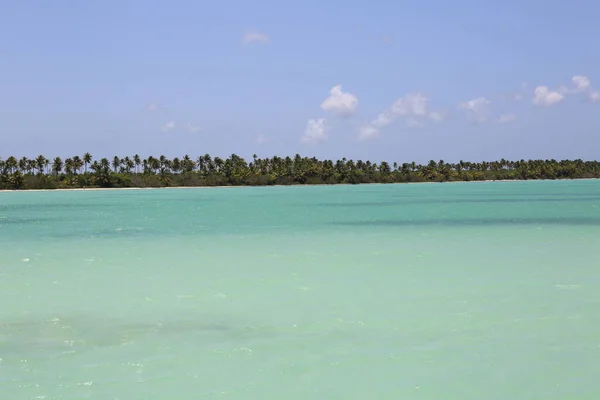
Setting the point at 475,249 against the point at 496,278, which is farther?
the point at 475,249

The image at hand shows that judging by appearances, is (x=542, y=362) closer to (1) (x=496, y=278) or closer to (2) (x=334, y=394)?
(2) (x=334, y=394)

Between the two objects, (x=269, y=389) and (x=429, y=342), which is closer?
(x=269, y=389)

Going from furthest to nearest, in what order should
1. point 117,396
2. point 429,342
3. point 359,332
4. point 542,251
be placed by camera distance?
1. point 542,251
2. point 359,332
3. point 429,342
4. point 117,396

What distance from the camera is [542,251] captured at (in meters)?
26.3

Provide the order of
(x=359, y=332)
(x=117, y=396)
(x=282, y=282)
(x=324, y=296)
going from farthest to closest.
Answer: (x=282, y=282)
(x=324, y=296)
(x=359, y=332)
(x=117, y=396)

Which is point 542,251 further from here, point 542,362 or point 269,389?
point 269,389

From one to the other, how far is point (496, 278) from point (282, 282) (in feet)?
18.7

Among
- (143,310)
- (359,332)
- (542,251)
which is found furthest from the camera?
(542,251)

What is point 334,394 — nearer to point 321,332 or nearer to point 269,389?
point 269,389

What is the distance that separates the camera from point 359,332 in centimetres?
1248

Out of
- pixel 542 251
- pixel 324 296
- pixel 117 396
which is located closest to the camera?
pixel 117 396

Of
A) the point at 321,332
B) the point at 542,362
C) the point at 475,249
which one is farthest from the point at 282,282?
the point at 475,249

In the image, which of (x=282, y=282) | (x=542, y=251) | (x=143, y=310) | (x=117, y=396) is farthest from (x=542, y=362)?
(x=542, y=251)

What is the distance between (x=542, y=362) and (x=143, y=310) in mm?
8124
